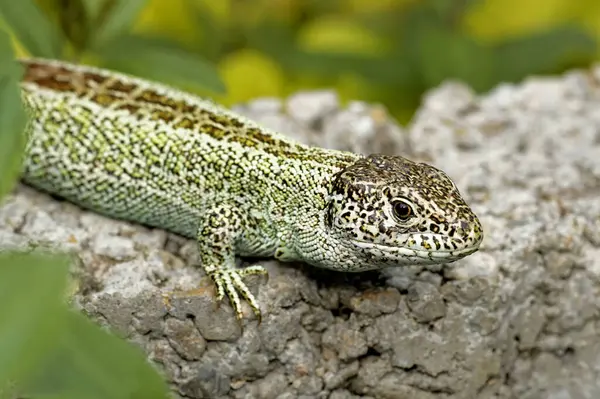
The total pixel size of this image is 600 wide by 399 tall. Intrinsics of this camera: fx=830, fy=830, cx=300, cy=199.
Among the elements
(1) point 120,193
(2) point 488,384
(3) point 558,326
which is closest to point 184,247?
(1) point 120,193

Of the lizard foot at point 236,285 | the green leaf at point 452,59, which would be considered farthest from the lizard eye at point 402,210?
the green leaf at point 452,59

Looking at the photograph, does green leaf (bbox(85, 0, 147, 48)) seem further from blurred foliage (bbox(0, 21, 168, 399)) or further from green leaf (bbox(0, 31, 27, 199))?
green leaf (bbox(0, 31, 27, 199))

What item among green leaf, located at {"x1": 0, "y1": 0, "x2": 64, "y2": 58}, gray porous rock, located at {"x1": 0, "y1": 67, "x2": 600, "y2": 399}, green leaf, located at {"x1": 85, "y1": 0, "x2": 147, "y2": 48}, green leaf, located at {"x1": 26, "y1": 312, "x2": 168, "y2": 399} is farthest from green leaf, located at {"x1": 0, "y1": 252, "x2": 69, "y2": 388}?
green leaf, located at {"x1": 85, "y1": 0, "x2": 147, "y2": 48}

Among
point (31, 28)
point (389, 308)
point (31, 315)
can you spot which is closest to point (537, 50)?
point (389, 308)

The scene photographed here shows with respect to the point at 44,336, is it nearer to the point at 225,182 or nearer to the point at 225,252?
the point at 225,252

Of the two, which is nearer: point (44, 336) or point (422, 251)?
point (44, 336)

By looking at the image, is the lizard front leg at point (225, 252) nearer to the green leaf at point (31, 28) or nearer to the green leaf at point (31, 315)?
the green leaf at point (31, 28)
